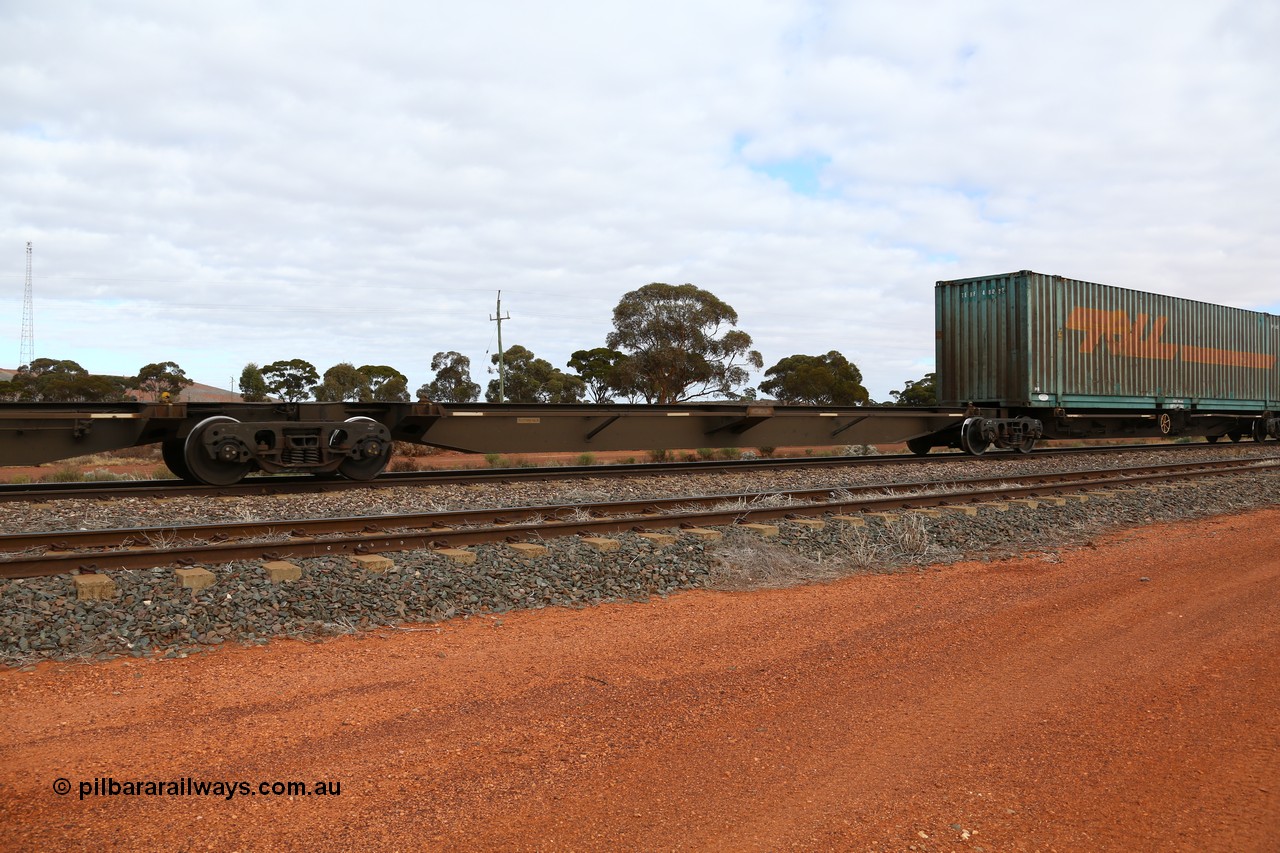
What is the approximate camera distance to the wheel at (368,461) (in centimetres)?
1082

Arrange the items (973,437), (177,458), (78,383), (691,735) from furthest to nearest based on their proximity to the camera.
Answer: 1. (78,383)
2. (973,437)
3. (177,458)
4. (691,735)

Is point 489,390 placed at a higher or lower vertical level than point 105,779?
higher

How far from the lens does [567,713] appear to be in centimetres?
387

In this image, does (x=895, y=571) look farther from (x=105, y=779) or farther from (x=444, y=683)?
(x=105, y=779)

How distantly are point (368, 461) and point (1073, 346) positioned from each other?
1449cm

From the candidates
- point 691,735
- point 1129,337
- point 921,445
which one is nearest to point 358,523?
point 691,735

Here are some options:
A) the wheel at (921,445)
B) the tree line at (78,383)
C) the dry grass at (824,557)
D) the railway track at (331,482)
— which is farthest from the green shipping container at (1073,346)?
the tree line at (78,383)

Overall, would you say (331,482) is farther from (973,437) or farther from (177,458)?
(973,437)

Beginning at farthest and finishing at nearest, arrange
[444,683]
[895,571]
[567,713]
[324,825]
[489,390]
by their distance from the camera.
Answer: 1. [489,390]
2. [895,571]
3. [444,683]
4. [567,713]
5. [324,825]

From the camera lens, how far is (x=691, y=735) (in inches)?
143

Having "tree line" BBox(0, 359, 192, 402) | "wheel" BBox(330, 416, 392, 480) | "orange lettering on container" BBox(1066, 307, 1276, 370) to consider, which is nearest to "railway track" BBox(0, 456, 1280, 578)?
"wheel" BBox(330, 416, 392, 480)

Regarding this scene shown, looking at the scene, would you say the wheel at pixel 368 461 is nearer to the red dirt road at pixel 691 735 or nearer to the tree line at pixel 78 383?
the red dirt road at pixel 691 735

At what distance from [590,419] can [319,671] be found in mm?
8378

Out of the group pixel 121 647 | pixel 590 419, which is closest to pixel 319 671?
pixel 121 647
